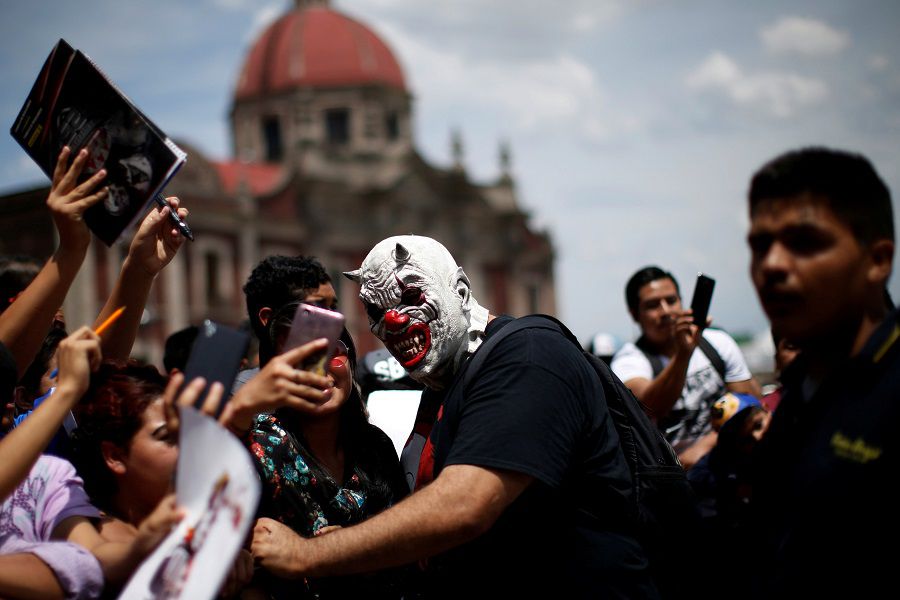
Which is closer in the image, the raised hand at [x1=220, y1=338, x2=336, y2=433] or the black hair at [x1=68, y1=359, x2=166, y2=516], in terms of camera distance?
the raised hand at [x1=220, y1=338, x2=336, y2=433]

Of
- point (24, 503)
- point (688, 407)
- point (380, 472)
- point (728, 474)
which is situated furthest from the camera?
point (688, 407)

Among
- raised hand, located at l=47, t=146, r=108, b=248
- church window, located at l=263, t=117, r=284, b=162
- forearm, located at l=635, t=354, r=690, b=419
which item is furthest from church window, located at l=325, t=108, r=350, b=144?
raised hand, located at l=47, t=146, r=108, b=248

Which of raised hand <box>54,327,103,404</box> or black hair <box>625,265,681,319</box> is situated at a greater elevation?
black hair <box>625,265,681,319</box>

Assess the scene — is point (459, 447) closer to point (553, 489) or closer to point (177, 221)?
point (553, 489)

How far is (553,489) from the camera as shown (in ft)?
7.75

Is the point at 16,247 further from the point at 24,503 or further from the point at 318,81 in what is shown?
the point at 24,503

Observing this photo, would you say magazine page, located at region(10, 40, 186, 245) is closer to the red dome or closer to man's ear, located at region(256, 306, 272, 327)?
man's ear, located at region(256, 306, 272, 327)

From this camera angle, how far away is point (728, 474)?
11.1ft

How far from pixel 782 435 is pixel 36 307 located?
184 cm

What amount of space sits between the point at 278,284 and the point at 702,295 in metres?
1.67

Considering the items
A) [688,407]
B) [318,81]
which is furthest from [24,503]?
[318,81]

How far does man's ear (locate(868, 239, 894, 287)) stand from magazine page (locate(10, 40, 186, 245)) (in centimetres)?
147

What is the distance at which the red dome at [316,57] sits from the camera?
43.3 metres

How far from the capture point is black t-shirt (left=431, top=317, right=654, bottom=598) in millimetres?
2391
